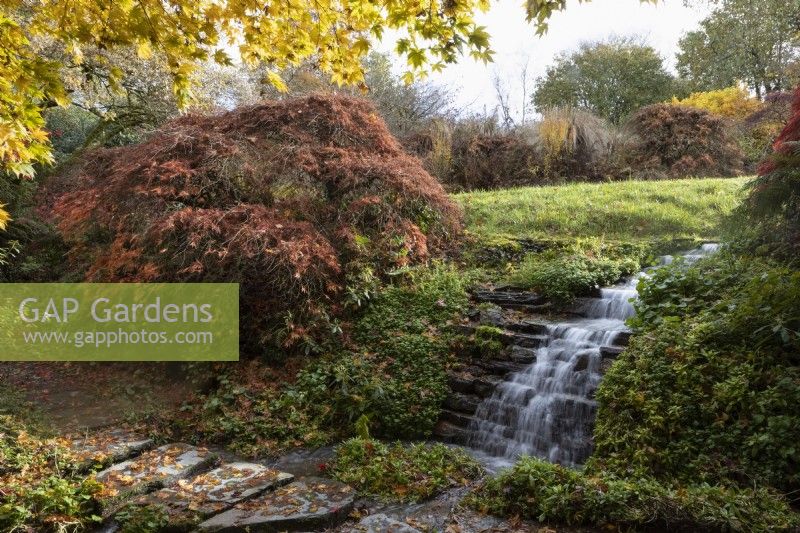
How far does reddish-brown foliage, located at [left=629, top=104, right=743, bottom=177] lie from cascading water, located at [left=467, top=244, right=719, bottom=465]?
364 inches

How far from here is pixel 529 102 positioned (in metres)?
27.1

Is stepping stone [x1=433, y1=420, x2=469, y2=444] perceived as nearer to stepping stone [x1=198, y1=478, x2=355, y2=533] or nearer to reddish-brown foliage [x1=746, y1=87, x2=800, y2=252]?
stepping stone [x1=198, y1=478, x2=355, y2=533]

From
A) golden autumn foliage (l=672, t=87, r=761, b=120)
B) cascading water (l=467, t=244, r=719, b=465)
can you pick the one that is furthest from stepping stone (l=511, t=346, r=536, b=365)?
golden autumn foliage (l=672, t=87, r=761, b=120)

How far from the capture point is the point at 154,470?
474 cm

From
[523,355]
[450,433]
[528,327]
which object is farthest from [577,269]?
[450,433]

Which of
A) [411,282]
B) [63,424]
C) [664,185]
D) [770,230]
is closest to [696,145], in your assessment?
[664,185]

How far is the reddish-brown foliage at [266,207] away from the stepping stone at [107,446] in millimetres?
1804

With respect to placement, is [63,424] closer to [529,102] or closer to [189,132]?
[189,132]

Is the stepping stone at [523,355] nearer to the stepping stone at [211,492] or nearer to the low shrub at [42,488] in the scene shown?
the stepping stone at [211,492]

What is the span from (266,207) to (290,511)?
4.27 m

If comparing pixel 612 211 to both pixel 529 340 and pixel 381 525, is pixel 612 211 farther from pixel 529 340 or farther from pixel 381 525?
pixel 381 525

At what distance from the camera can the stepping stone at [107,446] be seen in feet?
15.7

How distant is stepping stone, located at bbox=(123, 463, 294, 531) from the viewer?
400 cm

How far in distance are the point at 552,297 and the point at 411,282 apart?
188 centimetres
